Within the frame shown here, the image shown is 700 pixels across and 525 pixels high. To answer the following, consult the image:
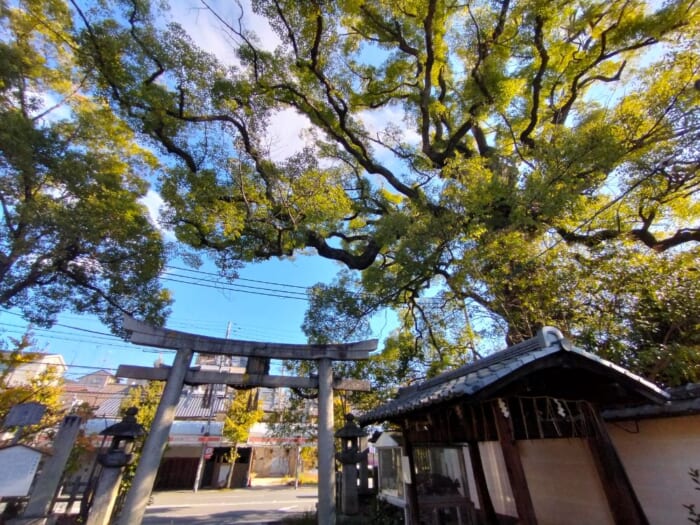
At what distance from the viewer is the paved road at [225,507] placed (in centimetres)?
1080

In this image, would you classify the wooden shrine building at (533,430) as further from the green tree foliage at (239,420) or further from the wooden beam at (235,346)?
the green tree foliage at (239,420)

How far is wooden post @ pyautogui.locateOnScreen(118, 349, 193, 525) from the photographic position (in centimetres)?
498

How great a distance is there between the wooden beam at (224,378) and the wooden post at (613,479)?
4.38 meters

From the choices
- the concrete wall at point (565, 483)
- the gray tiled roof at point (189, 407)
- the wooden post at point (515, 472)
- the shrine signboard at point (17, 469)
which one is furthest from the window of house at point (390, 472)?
the gray tiled roof at point (189, 407)

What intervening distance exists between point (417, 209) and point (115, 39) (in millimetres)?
8721

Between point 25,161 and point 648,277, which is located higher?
point 25,161

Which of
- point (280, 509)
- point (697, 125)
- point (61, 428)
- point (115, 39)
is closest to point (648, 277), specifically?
point (697, 125)

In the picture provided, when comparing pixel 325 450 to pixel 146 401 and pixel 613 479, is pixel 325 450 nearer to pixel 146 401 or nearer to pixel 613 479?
pixel 613 479

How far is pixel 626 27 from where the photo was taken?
8547 millimetres

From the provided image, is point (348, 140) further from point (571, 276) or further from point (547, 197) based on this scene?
point (571, 276)

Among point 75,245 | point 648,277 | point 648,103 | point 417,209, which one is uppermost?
point 648,103

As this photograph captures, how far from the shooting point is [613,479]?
12.4 feet

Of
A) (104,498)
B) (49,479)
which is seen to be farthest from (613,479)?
(49,479)

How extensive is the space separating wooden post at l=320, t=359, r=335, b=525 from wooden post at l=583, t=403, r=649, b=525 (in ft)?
13.5
